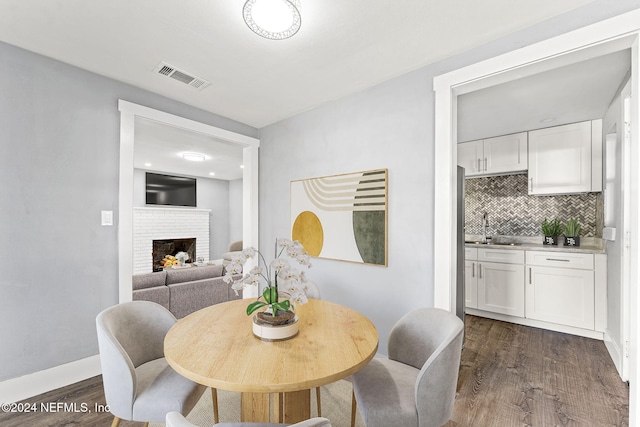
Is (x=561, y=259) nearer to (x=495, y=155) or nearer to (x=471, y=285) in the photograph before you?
(x=471, y=285)

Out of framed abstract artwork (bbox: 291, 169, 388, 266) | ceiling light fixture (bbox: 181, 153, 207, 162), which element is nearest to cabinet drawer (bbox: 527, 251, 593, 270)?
framed abstract artwork (bbox: 291, 169, 388, 266)

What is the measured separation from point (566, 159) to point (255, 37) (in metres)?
3.69

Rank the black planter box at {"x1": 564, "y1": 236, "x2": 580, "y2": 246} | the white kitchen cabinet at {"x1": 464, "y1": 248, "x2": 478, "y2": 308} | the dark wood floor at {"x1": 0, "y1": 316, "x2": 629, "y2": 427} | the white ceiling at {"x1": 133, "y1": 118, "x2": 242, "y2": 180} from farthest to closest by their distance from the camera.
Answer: the white ceiling at {"x1": 133, "y1": 118, "x2": 242, "y2": 180} < the white kitchen cabinet at {"x1": 464, "y1": 248, "x2": 478, "y2": 308} < the black planter box at {"x1": 564, "y1": 236, "x2": 580, "y2": 246} < the dark wood floor at {"x1": 0, "y1": 316, "x2": 629, "y2": 427}

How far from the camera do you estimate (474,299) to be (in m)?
3.73

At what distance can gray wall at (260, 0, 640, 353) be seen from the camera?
2141mm

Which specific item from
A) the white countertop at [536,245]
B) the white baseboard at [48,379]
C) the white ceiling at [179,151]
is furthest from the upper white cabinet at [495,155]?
the white baseboard at [48,379]

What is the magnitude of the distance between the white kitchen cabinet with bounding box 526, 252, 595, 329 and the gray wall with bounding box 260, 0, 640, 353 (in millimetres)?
2050

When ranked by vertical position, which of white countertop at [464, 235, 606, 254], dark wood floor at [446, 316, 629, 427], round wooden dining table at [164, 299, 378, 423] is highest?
white countertop at [464, 235, 606, 254]

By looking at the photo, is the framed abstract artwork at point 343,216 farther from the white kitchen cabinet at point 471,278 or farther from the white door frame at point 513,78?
the white kitchen cabinet at point 471,278

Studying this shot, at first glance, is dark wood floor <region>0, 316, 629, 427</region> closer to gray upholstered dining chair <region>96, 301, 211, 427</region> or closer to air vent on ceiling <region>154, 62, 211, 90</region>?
gray upholstered dining chair <region>96, 301, 211, 427</region>

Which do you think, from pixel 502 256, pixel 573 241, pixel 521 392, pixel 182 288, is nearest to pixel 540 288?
pixel 502 256

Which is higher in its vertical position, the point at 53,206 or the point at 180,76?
the point at 180,76

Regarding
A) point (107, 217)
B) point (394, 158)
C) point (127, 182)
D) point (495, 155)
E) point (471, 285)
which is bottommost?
point (471, 285)

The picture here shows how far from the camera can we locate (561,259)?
3.15m
